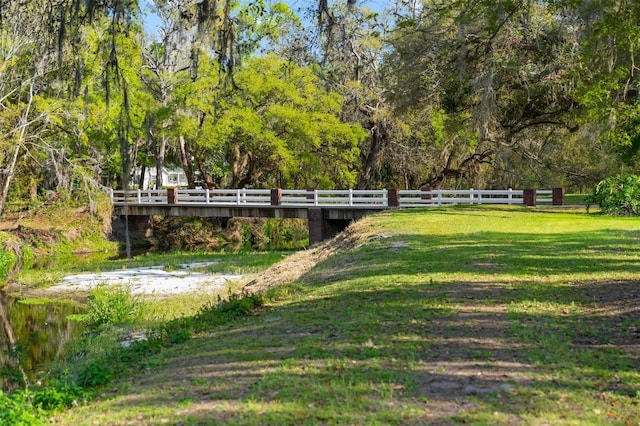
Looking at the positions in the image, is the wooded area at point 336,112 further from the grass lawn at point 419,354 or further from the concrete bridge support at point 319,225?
the grass lawn at point 419,354

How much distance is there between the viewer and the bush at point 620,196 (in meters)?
21.6

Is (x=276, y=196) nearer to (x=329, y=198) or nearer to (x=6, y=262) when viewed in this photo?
(x=329, y=198)

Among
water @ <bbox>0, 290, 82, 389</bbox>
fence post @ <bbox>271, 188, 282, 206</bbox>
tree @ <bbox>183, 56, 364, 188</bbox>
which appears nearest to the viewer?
water @ <bbox>0, 290, 82, 389</bbox>

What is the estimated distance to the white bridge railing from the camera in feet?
94.0

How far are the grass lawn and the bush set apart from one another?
403 inches

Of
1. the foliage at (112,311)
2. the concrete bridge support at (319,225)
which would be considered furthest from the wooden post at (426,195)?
the foliage at (112,311)

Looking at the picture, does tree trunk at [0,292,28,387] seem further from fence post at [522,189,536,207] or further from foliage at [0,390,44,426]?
fence post at [522,189,536,207]

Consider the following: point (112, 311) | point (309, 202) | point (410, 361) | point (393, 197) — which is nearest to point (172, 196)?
point (309, 202)

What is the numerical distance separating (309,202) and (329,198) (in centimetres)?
103

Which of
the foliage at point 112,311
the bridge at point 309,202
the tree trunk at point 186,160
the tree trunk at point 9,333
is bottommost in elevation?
the tree trunk at point 9,333

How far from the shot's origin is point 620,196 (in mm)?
21688

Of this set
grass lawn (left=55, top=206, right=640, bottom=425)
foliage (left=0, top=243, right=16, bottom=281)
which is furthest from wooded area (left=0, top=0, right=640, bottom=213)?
grass lawn (left=55, top=206, right=640, bottom=425)

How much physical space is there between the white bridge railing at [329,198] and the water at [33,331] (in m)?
14.4

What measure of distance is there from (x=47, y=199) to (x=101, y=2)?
28418 mm
